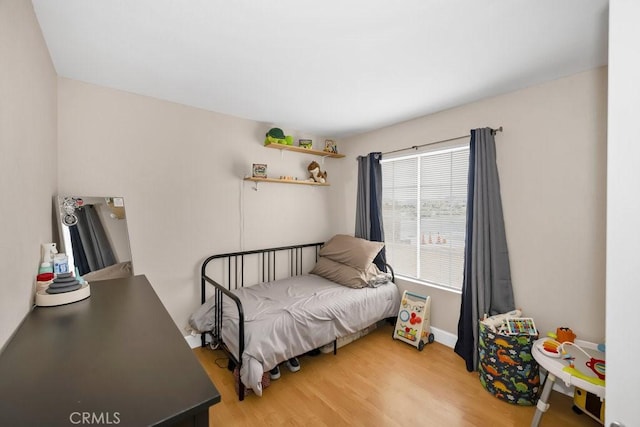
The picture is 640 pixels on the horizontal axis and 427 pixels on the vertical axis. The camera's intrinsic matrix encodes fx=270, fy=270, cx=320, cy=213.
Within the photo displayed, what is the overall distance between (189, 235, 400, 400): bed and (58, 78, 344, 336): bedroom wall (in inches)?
8.9

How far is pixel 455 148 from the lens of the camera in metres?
2.64

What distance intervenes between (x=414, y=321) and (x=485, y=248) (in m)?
1.04

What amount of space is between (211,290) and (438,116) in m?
2.90

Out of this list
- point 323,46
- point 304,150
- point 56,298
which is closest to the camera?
point 56,298

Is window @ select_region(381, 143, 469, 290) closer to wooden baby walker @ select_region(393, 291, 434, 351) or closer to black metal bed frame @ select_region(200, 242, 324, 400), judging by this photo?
wooden baby walker @ select_region(393, 291, 434, 351)

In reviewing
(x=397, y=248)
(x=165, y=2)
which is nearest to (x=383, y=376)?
(x=397, y=248)

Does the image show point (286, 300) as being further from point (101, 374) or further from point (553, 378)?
point (553, 378)

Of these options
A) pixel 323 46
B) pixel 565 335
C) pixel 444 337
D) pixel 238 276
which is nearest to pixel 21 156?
pixel 323 46

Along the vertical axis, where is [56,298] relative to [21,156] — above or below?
below

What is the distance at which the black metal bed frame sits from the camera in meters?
2.00

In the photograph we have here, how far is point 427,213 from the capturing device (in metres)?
2.92

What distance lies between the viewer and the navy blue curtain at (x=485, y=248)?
231cm

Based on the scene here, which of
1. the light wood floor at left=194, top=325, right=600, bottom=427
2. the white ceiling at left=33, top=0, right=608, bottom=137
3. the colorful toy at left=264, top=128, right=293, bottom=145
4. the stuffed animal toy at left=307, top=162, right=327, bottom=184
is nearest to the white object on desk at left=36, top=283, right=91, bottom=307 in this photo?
the light wood floor at left=194, top=325, right=600, bottom=427

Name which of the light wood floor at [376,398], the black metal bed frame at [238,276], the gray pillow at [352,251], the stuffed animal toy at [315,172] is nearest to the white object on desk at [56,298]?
the black metal bed frame at [238,276]
